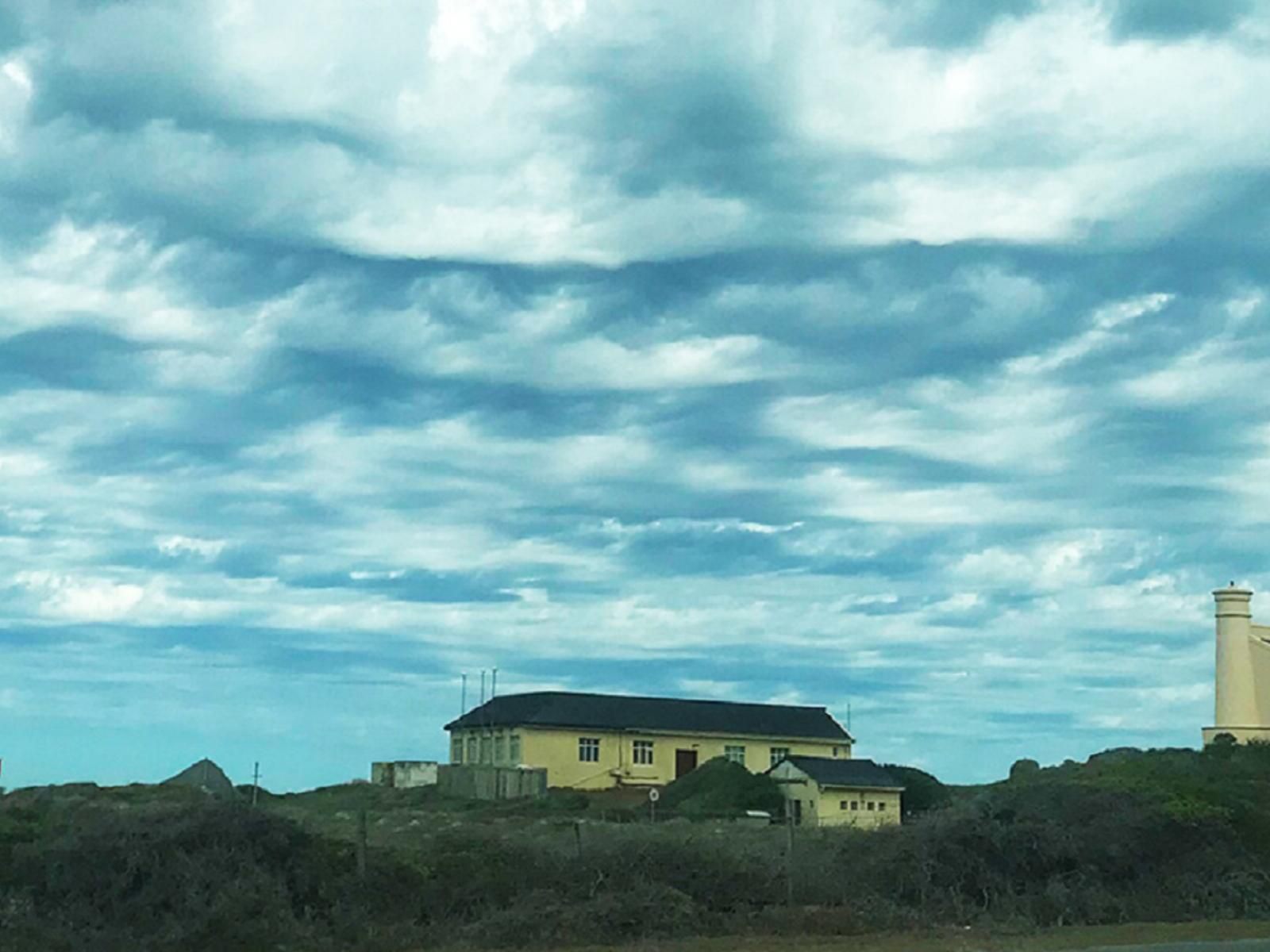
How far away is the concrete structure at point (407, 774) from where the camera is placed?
226ft

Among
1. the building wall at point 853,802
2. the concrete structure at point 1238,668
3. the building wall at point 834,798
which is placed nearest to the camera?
the concrete structure at point 1238,668

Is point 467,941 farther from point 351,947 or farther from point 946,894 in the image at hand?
point 946,894

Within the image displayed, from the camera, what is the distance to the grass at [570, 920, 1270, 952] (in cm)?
2131

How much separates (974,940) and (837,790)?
37449 millimetres

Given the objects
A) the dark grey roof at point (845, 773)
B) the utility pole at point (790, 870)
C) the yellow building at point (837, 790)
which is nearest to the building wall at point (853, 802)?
the yellow building at point (837, 790)

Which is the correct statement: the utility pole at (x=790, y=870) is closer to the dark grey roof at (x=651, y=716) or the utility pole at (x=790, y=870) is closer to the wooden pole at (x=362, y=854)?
the wooden pole at (x=362, y=854)

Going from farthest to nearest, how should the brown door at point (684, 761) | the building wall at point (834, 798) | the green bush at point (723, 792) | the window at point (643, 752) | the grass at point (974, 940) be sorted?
the brown door at point (684, 761)
the window at point (643, 752)
the building wall at point (834, 798)
the green bush at point (723, 792)
the grass at point (974, 940)

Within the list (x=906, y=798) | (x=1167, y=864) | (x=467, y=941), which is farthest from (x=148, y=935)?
(x=906, y=798)

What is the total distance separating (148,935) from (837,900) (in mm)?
10238

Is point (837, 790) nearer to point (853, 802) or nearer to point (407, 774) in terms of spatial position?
point (853, 802)

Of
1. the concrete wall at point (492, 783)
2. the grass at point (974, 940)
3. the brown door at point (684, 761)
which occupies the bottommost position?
the grass at point (974, 940)

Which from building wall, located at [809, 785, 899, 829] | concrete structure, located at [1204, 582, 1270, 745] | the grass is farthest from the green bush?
the grass

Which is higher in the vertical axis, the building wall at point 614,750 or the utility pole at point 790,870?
the building wall at point 614,750

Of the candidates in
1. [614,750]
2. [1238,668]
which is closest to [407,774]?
[614,750]
